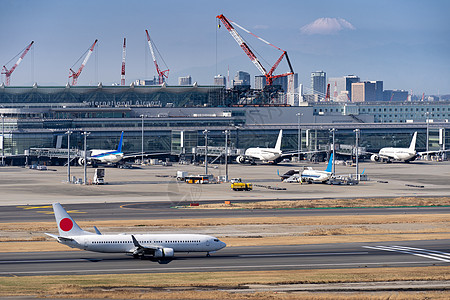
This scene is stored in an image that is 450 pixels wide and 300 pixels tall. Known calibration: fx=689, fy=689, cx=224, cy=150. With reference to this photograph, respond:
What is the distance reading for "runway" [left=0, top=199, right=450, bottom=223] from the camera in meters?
104

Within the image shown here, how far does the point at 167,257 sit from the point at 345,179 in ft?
309

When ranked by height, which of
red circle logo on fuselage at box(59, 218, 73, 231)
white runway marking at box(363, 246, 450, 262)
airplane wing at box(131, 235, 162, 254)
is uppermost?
red circle logo on fuselage at box(59, 218, 73, 231)

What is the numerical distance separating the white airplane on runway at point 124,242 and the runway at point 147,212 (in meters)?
28.2

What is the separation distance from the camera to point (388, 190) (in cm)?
14538

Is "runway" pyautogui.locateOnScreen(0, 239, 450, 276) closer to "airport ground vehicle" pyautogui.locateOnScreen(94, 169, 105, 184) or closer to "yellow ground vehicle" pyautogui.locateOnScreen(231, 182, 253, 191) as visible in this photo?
"yellow ground vehicle" pyautogui.locateOnScreen(231, 182, 253, 191)

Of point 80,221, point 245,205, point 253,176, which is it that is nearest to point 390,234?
point 245,205

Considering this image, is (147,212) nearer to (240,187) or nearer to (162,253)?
(240,187)

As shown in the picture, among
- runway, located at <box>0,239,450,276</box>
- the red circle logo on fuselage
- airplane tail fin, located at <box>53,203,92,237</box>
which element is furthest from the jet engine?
the red circle logo on fuselage

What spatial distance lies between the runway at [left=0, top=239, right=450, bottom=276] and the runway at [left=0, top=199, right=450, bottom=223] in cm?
2705

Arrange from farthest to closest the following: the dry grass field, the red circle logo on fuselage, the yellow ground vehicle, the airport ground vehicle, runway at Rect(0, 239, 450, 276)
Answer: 1. the airport ground vehicle
2. the yellow ground vehicle
3. the red circle logo on fuselage
4. runway at Rect(0, 239, 450, 276)
5. the dry grass field

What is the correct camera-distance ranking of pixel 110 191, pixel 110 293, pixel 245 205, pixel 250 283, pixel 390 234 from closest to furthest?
pixel 110 293 → pixel 250 283 → pixel 390 234 → pixel 245 205 → pixel 110 191

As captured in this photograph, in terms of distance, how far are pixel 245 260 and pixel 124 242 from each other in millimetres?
12953

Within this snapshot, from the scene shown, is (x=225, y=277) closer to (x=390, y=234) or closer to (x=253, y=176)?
(x=390, y=234)

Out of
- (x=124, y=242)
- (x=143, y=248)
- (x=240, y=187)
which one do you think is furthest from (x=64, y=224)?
(x=240, y=187)
